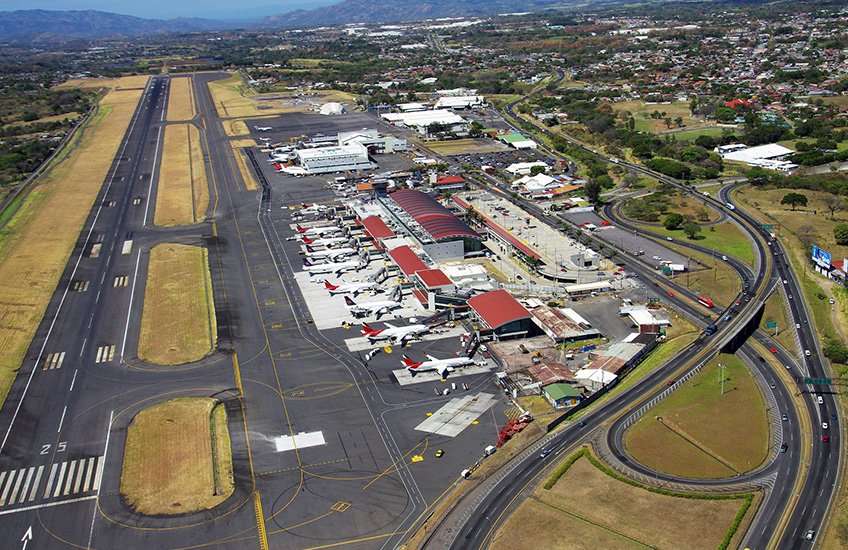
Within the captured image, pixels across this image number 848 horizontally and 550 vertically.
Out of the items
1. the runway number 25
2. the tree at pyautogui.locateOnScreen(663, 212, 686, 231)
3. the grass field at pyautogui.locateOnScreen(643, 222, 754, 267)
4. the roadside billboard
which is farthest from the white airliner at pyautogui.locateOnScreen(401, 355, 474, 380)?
the tree at pyautogui.locateOnScreen(663, 212, 686, 231)

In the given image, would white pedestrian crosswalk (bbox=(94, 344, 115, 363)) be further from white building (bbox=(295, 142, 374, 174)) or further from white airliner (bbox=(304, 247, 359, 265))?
white building (bbox=(295, 142, 374, 174))

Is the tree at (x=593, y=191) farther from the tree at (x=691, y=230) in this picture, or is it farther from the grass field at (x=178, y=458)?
the grass field at (x=178, y=458)

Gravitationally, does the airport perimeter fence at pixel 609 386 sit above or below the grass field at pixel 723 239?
above

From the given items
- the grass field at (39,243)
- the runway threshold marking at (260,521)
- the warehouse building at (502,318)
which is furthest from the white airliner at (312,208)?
the runway threshold marking at (260,521)

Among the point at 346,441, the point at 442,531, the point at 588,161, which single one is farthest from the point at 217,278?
the point at 588,161

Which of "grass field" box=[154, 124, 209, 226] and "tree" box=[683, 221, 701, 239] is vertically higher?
"grass field" box=[154, 124, 209, 226]

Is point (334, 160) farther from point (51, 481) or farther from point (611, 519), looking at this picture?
point (611, 519)

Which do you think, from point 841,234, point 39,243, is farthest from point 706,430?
point 39,243
